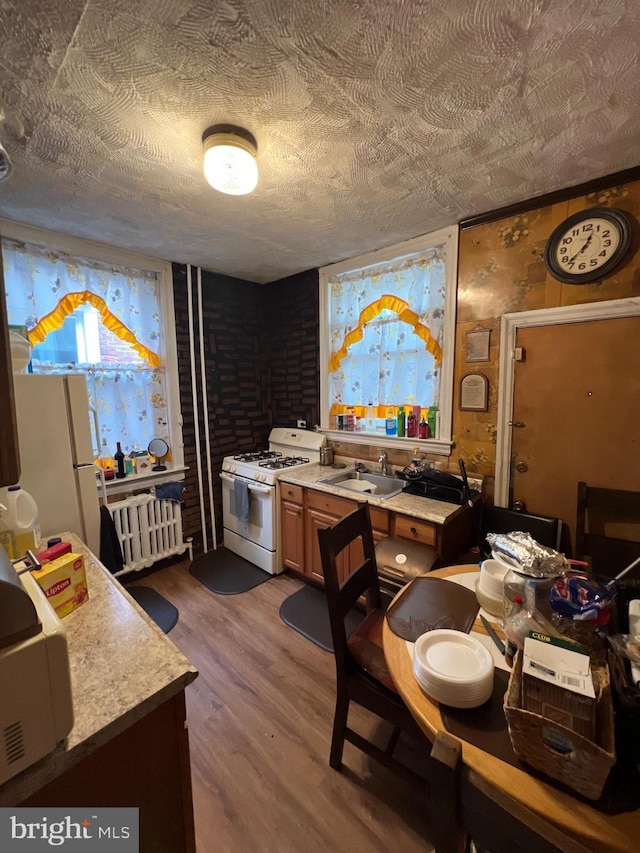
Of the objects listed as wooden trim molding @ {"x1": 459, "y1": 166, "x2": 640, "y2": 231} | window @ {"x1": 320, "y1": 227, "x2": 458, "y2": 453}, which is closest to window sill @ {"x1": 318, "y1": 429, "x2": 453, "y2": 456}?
window @ {"x1": 320, "y1": 227, "x2": 458, "y2": 453}

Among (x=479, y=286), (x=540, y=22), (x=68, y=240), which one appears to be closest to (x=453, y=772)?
(x=540, y=22)

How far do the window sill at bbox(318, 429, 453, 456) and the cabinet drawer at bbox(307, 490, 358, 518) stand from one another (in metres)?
0.67

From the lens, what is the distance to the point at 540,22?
3.30 ft

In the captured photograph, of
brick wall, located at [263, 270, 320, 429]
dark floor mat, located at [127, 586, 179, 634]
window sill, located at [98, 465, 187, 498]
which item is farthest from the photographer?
brick wall, located at [263, 270, 320, 429]

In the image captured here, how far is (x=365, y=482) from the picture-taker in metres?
2.87

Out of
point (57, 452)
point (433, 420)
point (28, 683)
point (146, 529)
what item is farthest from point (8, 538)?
point (433, 420)

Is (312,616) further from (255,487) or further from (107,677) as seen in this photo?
(107,677)

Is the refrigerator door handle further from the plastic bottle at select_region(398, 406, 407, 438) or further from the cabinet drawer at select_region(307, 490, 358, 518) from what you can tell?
the plastic bottle at select_region(398, 406, 407, 438)

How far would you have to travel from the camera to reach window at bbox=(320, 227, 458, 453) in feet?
8.22

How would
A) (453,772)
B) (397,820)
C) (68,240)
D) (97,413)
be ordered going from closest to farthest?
(453,772)
(397,820)
(68,240)
(97,413)

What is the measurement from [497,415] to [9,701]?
2425 millimetres

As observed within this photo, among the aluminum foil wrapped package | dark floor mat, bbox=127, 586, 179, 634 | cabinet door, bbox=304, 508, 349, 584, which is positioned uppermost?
the aluminum foil wrapped package

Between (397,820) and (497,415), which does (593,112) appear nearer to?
(497,415)

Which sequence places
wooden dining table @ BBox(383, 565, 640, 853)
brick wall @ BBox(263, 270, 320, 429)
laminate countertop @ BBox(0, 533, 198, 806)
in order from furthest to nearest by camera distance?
brick wall @ BBox(263, 270, 320, 429) → laminate countertop @ BBox(0, 533, 198, 806) → wooden dining table @ BBox(383, 565, 640, 853)
